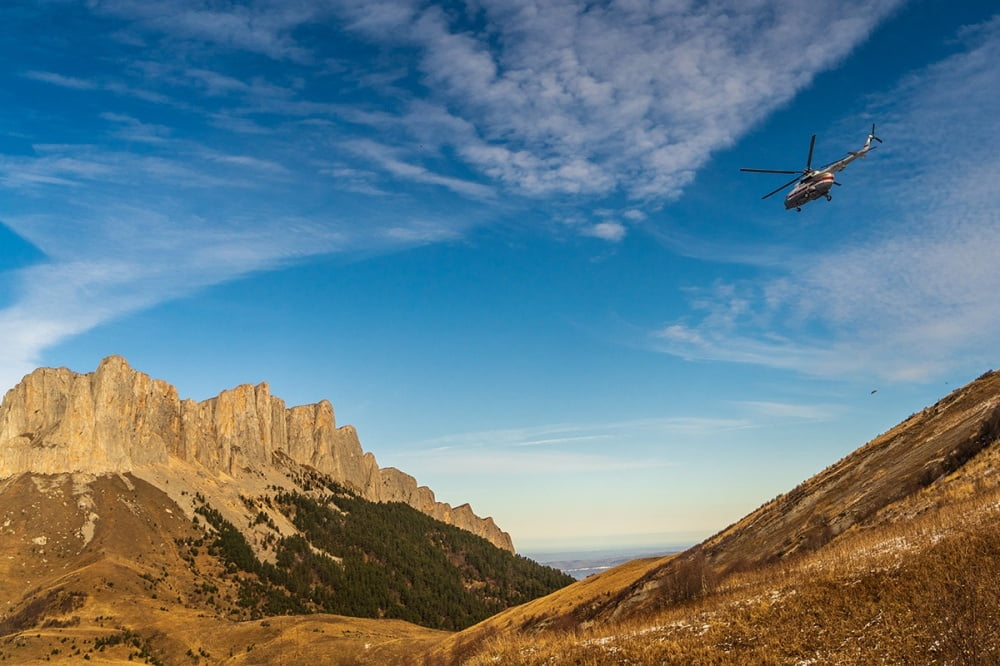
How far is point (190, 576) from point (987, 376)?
16610 cm

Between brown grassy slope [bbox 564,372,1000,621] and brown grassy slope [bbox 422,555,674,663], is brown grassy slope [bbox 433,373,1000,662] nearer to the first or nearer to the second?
brown grassy slope [bbox 564,372,1000,621]

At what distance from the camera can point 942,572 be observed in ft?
53.4

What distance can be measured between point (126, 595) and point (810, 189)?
134 meters

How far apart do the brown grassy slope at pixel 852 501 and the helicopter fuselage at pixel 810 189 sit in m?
17.9

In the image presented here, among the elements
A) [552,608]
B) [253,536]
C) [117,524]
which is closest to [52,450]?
[117,524]

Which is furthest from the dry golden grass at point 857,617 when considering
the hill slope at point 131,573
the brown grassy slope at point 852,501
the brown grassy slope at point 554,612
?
the hill slope at point 131,573

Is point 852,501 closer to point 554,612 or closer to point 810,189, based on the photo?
point 810,189

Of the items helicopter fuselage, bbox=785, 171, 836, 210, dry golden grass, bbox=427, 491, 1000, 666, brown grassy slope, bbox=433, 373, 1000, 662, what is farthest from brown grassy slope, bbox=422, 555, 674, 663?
helicopter fuselage, bbox=785, 171, 836, 210

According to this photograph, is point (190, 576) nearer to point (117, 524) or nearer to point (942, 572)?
point (117, 524)

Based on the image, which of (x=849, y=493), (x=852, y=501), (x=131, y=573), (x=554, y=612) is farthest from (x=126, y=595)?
(x=852, y=501)

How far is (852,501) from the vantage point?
37344 millimetres

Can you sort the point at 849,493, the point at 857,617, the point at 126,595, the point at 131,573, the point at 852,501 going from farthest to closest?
the point at 131,573, the point at 126,595, the point at 849,493, the point at 852,501, the point at 857,617

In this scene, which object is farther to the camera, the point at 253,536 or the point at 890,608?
the point at 253,536

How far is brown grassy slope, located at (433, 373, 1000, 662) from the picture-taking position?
94.3ft
